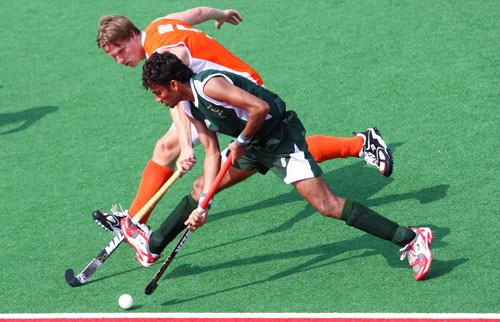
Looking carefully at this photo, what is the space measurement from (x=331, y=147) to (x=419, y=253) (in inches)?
48.0

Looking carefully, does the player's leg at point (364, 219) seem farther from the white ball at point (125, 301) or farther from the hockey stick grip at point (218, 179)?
the white ball at point (125, 301)

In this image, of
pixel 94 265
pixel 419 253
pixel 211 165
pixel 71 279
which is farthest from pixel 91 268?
pixel 419 253

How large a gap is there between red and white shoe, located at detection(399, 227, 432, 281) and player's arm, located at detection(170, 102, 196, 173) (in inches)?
59.1

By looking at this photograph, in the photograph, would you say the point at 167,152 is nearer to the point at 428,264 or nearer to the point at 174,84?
the point at 174,84

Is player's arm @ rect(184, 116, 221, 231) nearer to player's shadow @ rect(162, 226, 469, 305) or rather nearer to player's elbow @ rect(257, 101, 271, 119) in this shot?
player's elbow @ rect(257, 101, 271, 119)

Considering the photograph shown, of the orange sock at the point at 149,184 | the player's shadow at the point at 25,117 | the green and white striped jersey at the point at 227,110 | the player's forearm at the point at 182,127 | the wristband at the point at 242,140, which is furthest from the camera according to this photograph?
the player's shadow at the point at 25,117

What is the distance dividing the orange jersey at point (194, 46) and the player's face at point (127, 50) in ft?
0.19

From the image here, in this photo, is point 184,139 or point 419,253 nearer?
point 419,253

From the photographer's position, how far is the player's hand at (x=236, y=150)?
4.63m

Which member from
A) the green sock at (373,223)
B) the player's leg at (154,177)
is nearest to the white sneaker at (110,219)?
the player's leg at (154,177)

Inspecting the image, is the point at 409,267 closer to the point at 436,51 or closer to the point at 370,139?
the point at 370,139

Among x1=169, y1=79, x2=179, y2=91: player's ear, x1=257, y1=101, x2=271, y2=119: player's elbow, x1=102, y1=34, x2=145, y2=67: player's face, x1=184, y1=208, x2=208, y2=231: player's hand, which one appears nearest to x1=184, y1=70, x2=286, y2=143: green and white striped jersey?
x1=169, y1=79, x2=179, y2=91: player's ear

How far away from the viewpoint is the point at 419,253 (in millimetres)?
4801

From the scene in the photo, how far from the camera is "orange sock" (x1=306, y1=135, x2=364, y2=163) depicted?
5641mm
